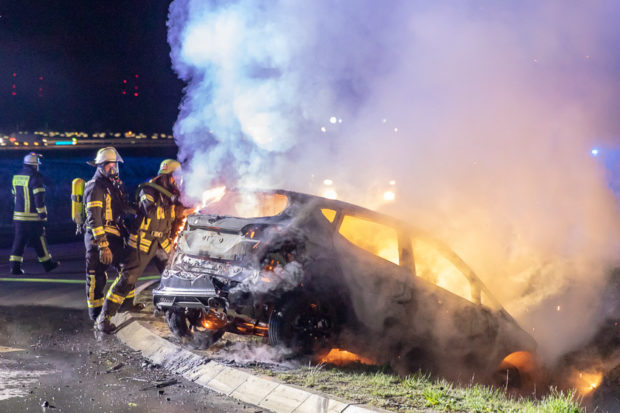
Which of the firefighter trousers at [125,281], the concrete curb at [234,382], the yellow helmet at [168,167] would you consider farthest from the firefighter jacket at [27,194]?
the concrete curb at [234,382]

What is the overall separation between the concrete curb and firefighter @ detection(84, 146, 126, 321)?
0.98 m

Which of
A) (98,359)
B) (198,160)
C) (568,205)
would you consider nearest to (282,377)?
(98,359)

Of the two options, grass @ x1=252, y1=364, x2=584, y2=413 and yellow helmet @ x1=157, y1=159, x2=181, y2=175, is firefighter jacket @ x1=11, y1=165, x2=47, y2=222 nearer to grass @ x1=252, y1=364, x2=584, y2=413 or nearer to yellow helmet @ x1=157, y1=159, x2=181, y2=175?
yellow helmet @ x1=157, y1=159, x2=181, y2=175

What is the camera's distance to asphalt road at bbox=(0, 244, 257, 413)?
190 inches

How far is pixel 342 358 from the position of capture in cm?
643

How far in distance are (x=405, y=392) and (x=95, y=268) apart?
4440 mm

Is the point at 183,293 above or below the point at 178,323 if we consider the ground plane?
above

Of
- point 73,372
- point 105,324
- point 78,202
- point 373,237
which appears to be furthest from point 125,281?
point 373,237

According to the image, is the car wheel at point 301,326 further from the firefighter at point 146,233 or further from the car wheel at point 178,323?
the firefighter at point 146,233

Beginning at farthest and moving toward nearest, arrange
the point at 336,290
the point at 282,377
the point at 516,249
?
the point at 516,249, the point at 336,290, the point at 282,377

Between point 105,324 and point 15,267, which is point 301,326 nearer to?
point 105,324

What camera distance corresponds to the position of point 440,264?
6.62 metres

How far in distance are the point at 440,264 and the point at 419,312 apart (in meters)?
0.75

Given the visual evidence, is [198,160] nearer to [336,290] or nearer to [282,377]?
[336,290]
